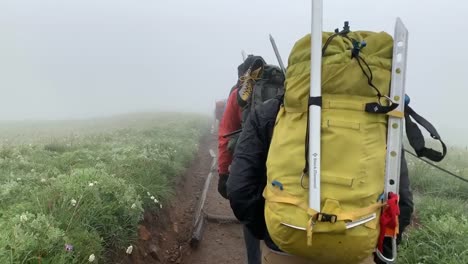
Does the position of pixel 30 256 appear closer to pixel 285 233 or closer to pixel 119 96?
pixel 285 233

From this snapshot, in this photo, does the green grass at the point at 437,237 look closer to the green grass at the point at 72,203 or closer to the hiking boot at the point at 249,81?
the hiking boot at the point at 249,81

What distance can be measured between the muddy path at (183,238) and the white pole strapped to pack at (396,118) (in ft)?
11.7

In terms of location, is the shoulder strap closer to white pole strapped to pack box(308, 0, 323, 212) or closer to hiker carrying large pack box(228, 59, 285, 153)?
white pole strapped to pack box(308, 0, 323, 212)

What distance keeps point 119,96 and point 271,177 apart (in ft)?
382

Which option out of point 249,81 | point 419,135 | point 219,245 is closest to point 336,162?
point 419,135

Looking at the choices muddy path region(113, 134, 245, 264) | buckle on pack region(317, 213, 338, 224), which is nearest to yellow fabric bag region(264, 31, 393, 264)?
buckle on pack region(317, 213, 338, 224)

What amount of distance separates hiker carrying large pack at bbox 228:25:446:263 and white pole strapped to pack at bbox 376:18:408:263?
4cm

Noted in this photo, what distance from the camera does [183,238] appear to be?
23.1 feet

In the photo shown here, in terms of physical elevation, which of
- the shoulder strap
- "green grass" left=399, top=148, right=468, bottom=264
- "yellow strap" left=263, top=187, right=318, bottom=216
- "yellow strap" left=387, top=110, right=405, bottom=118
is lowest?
"green grass" left=399, top=148, right=468, bottom=264

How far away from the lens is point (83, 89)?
394ft

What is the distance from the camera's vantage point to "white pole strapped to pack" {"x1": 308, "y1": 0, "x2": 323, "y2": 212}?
2.18 meters

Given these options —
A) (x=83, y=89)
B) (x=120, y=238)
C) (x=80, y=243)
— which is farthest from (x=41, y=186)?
(x=83, y=89)

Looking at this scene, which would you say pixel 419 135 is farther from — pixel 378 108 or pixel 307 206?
pixel 307 206

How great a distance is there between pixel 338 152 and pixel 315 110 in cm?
28
